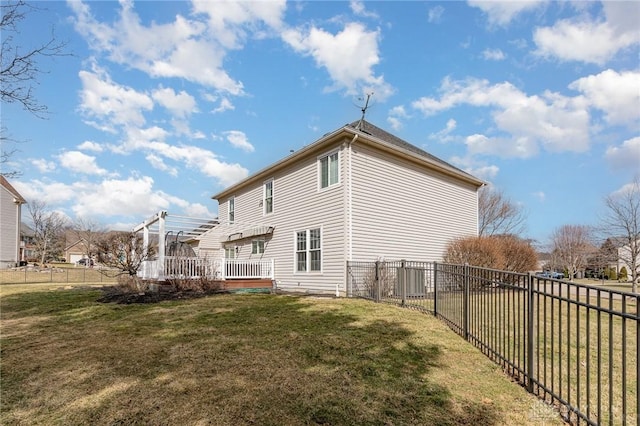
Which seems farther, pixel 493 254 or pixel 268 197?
pixel 268 197

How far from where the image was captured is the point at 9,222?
113 feet

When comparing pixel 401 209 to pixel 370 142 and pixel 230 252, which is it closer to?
pixel 370 142

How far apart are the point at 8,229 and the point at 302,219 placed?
1406 inches

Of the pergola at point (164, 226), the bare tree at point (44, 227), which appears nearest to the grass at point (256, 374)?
the pergola at point (164, 226)

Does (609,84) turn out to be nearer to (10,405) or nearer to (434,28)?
(434,28)

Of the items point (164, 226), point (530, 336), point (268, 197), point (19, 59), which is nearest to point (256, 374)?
point (530, 336)

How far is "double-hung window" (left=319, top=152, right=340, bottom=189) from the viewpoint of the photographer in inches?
501

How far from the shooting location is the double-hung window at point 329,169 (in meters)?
12.7

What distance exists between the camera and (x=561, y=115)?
1706 cm

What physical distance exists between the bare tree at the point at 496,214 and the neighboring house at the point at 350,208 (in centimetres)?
1601

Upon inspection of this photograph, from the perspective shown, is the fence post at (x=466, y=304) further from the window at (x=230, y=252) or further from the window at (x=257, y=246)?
the window at (x=230, y=252)

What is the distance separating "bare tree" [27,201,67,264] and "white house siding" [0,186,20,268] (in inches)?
373

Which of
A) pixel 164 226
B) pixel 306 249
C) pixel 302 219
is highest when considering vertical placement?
pixel 302 219

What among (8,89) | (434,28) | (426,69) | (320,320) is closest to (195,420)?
(320,320)
